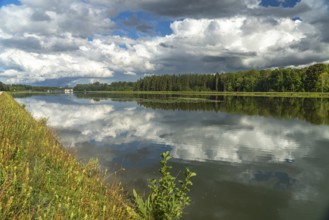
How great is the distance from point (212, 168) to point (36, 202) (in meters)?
11.0

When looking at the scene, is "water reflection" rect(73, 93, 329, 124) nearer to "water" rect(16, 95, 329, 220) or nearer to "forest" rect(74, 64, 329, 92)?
"water" rect(16, 95, 329, 220)

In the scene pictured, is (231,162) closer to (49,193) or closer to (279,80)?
(49,193)

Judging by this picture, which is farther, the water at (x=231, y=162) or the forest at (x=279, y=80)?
the forest at (x=279, y=80)

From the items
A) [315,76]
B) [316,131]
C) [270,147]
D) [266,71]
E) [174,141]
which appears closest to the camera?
[270,147]

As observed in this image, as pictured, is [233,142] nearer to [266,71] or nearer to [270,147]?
[270,147]

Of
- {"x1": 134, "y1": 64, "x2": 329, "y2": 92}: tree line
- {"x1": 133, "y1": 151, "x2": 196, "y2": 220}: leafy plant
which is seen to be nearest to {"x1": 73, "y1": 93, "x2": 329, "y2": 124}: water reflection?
{"x1": 133, "y1": 151, "x2": 196, "y2": 220}: leafy plant

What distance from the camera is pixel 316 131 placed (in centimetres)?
3016

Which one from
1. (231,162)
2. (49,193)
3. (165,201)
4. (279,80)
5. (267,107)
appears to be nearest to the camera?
(49,193)

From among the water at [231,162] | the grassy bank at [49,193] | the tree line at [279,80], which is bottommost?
the water at [231,162]

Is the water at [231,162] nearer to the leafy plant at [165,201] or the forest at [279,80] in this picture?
the leafy plant at [165,201]

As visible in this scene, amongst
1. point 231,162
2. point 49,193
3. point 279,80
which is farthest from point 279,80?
point 49,193

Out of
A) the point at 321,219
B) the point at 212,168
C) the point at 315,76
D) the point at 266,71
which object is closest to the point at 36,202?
the point at 321,219

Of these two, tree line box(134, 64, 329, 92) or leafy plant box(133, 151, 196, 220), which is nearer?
leafy plant box(133, 151, 196, 220)

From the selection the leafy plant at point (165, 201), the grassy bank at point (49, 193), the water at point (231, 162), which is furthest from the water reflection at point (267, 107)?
the grassy bank at point (49, 193)
